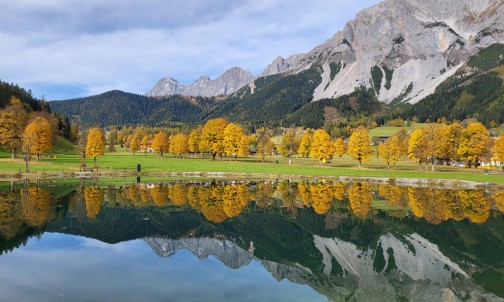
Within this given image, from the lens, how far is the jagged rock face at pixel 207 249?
25.2 m

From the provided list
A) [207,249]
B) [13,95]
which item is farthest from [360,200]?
[13,95]

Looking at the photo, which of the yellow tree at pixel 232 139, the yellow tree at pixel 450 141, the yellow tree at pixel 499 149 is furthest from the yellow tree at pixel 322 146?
the yellow tree at pixel 499 149

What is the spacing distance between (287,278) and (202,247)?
9.15 m

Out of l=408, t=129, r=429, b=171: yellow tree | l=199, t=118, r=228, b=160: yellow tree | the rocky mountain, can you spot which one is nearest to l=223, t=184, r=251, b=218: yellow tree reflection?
the rocky mountain

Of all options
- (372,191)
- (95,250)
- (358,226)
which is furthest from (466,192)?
(95,250)

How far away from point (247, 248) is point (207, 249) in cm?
283

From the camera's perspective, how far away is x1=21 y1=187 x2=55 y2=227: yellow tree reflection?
35.2 meters

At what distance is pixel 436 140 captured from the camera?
347 feet

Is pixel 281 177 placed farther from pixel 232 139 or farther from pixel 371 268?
pixel 371 268

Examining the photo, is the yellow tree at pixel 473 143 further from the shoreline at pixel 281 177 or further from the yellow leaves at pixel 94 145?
the yellow leaves at pixel 94 145

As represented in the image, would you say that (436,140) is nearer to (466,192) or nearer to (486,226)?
(466,192)

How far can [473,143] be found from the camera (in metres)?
104

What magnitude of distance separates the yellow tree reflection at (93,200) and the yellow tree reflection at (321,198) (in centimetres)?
2352

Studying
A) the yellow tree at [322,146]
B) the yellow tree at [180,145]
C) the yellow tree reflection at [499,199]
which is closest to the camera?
the yellow tree reflection at [499,199]
